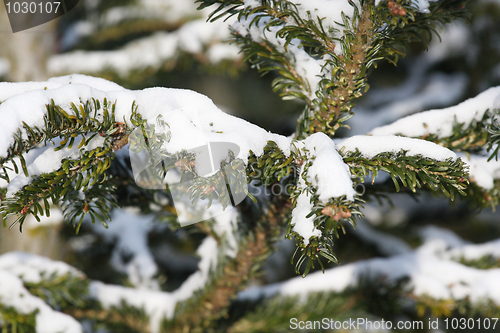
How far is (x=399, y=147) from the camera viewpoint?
444mm

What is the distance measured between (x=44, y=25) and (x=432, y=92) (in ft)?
7.17

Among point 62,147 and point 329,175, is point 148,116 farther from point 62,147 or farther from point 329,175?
point 329,175

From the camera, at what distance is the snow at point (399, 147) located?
43cm

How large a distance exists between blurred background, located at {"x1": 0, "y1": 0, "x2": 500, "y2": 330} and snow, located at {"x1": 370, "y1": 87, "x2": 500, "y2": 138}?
47cm

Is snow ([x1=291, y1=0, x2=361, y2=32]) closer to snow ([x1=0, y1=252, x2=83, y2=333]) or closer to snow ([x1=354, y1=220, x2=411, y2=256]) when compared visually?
snow ([x1=0, y1=252, x2=83, y2=333])

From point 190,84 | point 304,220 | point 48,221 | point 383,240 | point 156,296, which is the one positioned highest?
point 190,84

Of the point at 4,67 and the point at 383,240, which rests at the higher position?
the point at 4,67

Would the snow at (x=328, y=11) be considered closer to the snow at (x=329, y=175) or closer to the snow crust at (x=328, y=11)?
the snow crust at (x=328, y=11)

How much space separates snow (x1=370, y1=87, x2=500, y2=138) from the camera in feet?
2.02

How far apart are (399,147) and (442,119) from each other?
266mm

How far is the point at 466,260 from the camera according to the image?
1.08 m

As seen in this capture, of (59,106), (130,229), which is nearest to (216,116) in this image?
(59,106)

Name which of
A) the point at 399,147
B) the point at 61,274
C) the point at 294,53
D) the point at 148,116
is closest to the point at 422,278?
the point at 399,147

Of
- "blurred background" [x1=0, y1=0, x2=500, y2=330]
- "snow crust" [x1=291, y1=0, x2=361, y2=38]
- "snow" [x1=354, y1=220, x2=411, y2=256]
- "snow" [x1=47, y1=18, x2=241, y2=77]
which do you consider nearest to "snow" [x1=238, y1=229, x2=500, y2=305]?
"blurred background" [x1=0, y1=0, x2=500, y2=330]
